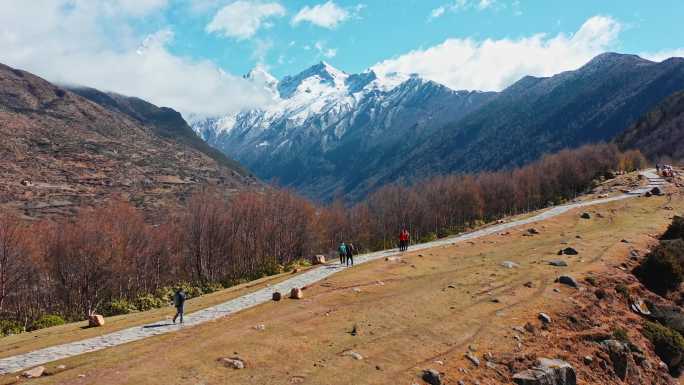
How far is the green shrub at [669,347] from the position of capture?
101 ft

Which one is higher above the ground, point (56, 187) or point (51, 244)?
point (56, 187)

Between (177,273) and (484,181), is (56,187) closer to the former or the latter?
(177,273)

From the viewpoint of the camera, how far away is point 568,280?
34.1 metres

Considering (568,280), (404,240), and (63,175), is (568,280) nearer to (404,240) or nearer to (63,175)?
(404,240)

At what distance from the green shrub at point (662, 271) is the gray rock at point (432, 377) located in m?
24.7

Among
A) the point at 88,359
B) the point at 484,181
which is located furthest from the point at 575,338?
the point at 484,181

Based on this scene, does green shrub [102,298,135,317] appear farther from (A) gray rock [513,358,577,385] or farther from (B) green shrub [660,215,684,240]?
(B) green shrub [660,215,684,240]

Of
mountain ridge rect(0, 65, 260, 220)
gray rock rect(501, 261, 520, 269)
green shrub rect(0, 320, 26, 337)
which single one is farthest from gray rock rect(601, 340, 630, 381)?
mountain ridge rect(0, 65, 260, 220)

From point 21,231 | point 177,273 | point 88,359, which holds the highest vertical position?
point 21,231

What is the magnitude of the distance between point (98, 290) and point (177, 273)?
2017cm

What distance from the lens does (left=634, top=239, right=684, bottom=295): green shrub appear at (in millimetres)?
37531

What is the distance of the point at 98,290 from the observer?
7188 cm

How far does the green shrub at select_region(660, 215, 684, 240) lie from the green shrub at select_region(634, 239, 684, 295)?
804cm

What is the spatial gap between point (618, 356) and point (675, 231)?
24816 mm
